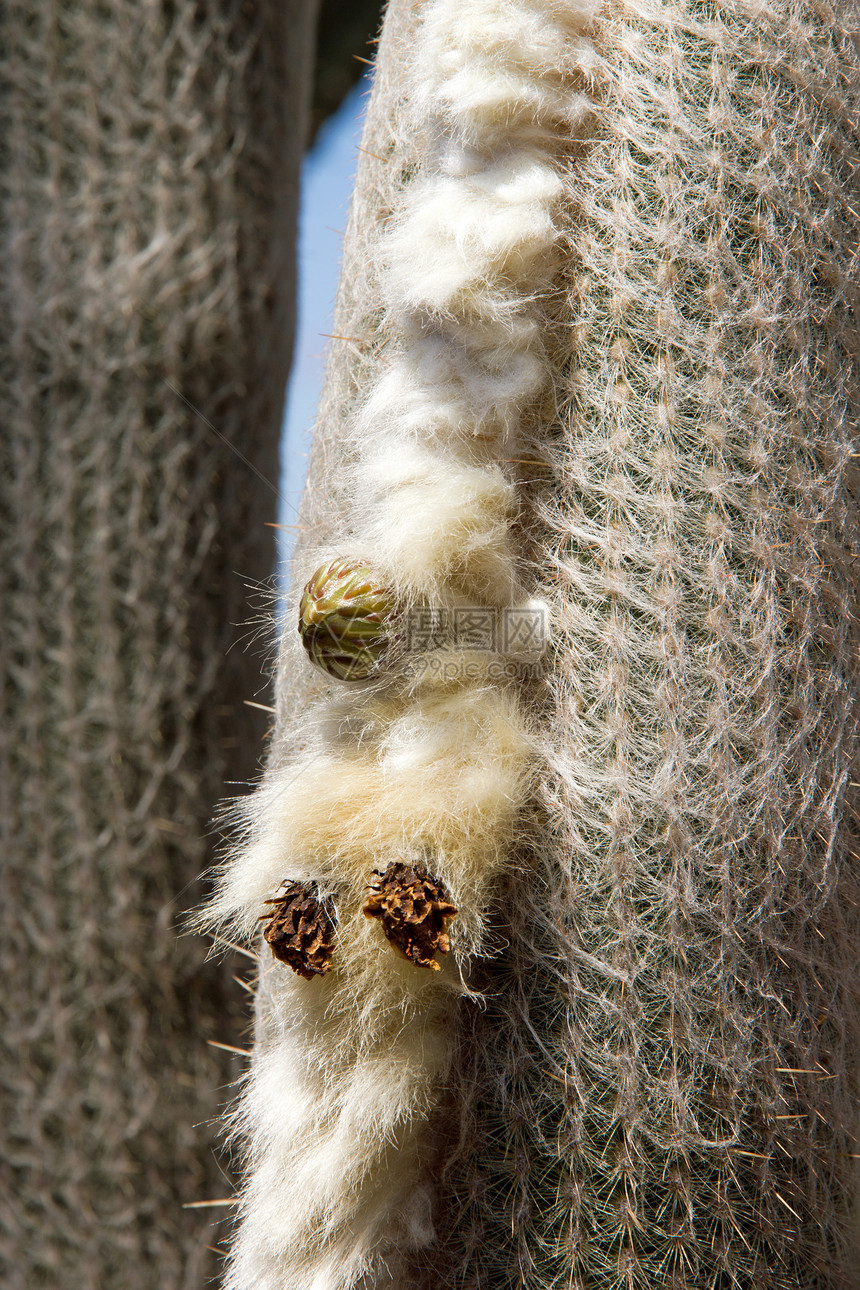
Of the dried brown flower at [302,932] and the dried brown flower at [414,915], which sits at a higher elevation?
the dried brown flower at [414,915]

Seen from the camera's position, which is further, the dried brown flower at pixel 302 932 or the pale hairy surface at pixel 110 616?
the pale hairy surface at pixel 110 616

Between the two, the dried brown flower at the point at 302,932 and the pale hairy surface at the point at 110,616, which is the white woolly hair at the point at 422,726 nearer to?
the dried brown flower at the point at 302,932

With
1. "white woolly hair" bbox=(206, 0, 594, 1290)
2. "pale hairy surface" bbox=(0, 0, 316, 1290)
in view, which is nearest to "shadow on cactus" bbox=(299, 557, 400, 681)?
"white woolly hair" bbox=(206, 0, 594, 1290)

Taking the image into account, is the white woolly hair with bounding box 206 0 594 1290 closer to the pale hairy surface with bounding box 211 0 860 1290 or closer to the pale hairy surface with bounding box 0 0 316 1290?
the pale hairy surface with bounding box 211 0 860 1290

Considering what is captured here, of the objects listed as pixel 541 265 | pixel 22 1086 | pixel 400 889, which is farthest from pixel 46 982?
pixel 541 265

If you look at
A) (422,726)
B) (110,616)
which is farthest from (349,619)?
(110,616)

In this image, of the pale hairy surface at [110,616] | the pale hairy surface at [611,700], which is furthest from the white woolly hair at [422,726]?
the pale hairy surface at [110,616]

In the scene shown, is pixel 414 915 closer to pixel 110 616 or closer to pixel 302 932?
pixel 302 932
